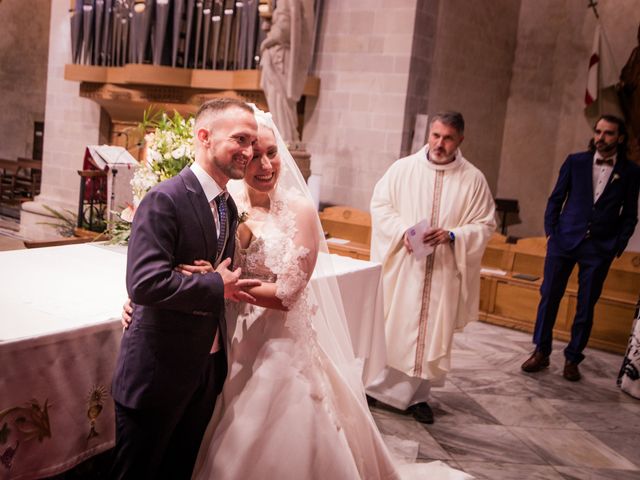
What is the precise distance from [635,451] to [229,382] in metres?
2.73

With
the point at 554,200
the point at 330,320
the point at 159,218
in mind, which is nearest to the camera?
the point at 159,218

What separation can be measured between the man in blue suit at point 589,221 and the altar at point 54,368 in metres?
3.37

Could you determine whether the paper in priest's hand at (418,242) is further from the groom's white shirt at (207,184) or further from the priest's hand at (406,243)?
the groom's white shirt at (207,184)

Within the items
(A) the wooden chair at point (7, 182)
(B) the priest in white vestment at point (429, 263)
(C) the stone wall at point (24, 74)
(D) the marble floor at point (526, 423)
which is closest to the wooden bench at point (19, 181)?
(A) the wooden chair at point (7, 182)

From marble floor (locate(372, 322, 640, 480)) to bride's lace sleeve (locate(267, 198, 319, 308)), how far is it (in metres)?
1.61

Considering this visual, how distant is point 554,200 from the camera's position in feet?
16.3

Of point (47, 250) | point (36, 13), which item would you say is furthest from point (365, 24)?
point (36, 13)

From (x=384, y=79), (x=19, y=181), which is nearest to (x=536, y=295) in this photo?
(x=384, y=79)

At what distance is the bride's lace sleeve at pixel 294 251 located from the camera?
230 cm

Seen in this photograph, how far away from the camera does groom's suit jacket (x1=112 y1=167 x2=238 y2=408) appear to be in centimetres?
181

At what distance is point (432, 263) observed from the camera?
4.02m

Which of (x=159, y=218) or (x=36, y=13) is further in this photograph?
(x=36, y=13)

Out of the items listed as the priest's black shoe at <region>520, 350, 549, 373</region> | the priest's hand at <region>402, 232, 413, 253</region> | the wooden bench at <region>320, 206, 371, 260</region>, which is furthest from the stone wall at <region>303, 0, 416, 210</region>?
the priest's hand at <region>402, 232, 413, 253</region>

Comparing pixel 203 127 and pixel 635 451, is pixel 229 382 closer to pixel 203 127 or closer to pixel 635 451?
pixel 203 127
